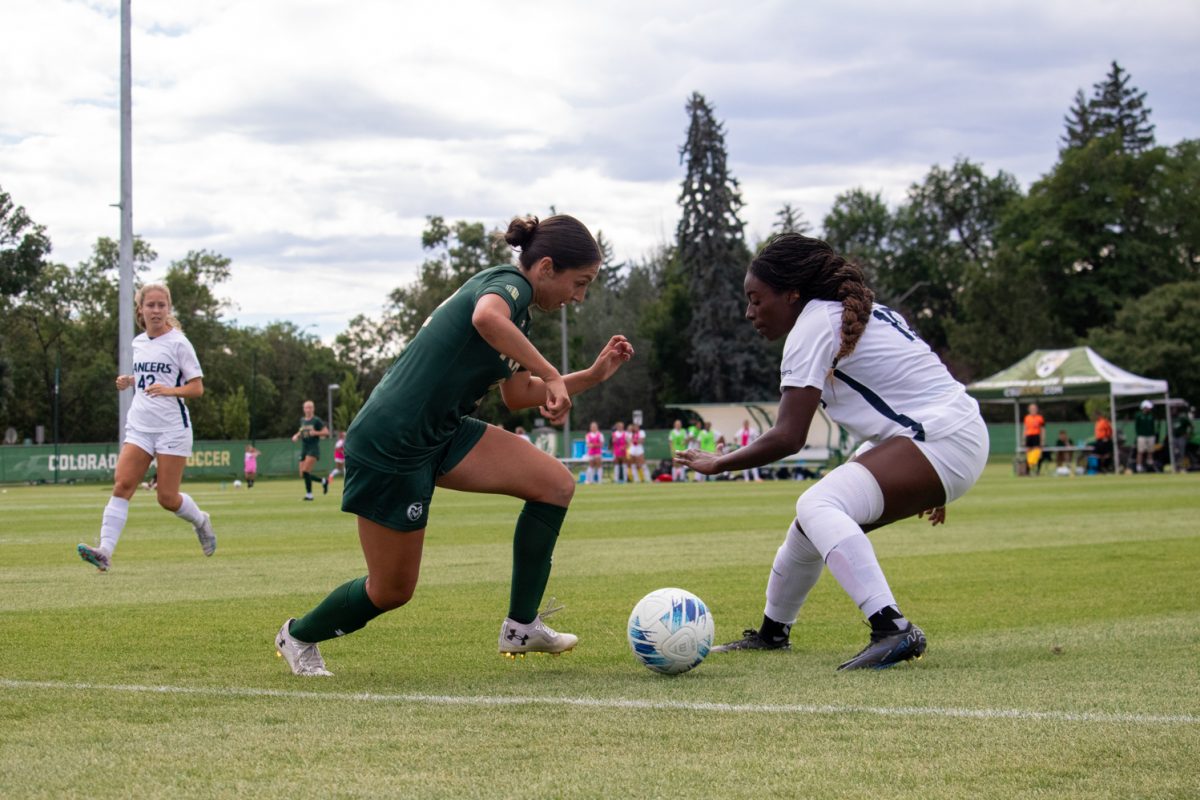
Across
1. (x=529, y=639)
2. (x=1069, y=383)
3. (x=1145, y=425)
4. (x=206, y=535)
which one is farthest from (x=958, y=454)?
(x=1069, y=383)

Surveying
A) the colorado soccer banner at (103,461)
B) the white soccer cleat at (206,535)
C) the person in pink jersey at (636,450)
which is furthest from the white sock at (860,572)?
the colorado soccer banner at (103,461)

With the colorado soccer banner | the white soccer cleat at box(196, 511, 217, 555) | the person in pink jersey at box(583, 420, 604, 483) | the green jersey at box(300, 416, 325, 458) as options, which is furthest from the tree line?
the white soccer cleat at box(196, 511, 217, 555)

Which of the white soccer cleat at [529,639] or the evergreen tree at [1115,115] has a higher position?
the evergreen tree at [1115,115]

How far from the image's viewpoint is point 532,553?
6062 millimetres

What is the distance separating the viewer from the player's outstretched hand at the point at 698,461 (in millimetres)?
5605

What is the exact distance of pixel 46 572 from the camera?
36.8ft

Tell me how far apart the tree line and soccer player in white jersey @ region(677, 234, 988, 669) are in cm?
6210

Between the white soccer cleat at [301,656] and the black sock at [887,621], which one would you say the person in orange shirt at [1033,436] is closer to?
the black sock at [887,621]

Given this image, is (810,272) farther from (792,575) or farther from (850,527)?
(792,575)

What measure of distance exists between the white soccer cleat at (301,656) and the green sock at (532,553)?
88cm

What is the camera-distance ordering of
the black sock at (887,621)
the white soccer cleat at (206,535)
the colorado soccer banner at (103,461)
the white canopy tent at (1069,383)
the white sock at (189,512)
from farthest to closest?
the colorado soccer banner at (103,461), the white canopy tent at (1069,383), the white soccer cleat at (206,535), the white sock at (189,512), the black sock at (887,621)

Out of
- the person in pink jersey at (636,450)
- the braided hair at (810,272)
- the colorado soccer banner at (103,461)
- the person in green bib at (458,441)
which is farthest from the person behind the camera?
the colorado soccer banner at (103,461)

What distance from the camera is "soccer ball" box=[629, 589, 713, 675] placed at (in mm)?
5531

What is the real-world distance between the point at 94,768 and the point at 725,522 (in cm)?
1489
